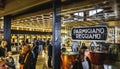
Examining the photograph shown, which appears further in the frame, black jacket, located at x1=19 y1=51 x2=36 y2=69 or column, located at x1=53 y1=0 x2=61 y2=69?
black jacket, located at x1=19 y1=51 x2=36 y2=69

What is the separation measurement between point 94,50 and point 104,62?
39 centimetres

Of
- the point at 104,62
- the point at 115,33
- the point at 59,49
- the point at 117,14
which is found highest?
the point at 117,14

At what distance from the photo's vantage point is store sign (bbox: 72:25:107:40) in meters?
3.73

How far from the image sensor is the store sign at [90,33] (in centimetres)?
373

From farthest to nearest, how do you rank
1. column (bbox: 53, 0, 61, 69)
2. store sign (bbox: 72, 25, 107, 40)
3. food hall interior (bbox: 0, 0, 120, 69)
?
column (bbox: 53, 0, 61, 69) → food hall interior (bbox: 0, 0, 120, 69) → store sign (bbox: 72, 25, 107, 40)

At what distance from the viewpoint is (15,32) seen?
50.5ft

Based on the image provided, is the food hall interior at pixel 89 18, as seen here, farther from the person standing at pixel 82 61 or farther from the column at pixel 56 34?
the person standing at pixel 82 61

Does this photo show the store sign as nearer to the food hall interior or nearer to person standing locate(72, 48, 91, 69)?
the food hall interior

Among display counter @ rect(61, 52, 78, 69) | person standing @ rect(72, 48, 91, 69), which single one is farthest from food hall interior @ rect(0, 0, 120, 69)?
person standing @ rect(72, 48, 91, 69)

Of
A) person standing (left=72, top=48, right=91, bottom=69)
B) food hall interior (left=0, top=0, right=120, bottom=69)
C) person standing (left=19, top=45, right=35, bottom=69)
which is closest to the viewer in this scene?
food hall interior (left=0, top=0, right=120, bottom=69)

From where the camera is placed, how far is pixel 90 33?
3953mm

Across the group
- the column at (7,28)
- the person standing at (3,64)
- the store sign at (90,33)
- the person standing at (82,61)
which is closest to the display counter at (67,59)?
the person standing at (82,61)

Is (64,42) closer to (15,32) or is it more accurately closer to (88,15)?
(88,15)

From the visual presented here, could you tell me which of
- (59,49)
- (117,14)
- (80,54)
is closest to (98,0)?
(117,14)
